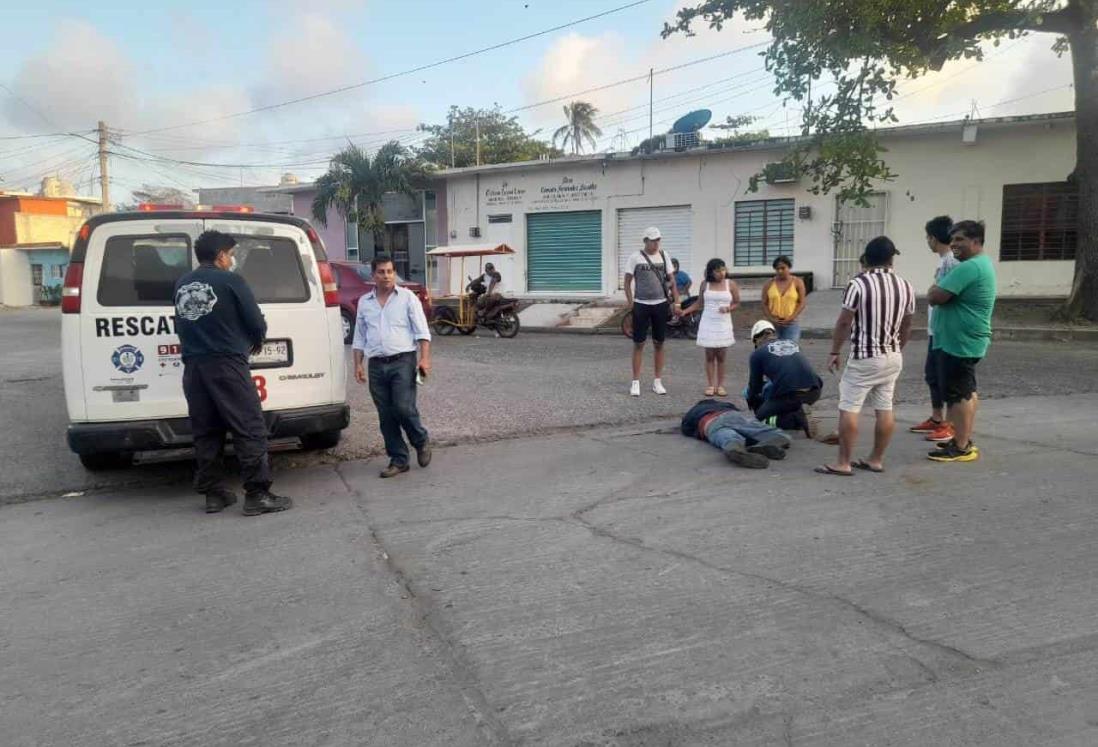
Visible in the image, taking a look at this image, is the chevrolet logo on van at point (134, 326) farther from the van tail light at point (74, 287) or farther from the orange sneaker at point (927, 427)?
the orange sneaker at point (927, 427)

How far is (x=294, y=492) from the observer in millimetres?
5750

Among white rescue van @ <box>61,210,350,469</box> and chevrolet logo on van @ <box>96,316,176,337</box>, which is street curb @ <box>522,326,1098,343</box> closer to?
white rescue van @ <box>61,210,350,469</box>

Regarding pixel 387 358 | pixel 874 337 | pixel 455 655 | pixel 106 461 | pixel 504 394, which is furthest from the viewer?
pixel 504 394

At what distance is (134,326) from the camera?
5402 millimetres

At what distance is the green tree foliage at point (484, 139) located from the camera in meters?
40.7

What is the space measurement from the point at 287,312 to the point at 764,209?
56.0 ft

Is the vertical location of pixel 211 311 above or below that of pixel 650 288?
below

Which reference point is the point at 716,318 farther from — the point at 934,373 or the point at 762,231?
the point at 762,231

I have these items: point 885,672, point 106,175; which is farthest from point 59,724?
point 106,175

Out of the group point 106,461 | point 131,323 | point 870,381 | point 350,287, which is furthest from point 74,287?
point 350,287

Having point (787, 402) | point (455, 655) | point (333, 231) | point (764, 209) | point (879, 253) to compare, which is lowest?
point (455, 655)

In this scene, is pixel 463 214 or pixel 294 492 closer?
pixel 294 492

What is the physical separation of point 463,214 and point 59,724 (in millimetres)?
23706

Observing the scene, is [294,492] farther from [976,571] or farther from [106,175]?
[106,175]
